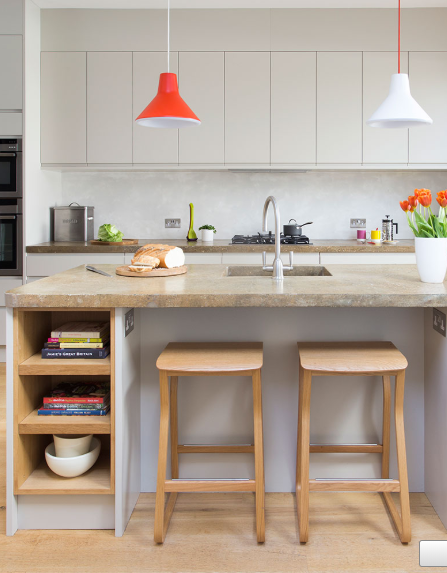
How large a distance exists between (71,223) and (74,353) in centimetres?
272

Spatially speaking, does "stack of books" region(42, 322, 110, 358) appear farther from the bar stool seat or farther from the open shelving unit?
the bar stool seat

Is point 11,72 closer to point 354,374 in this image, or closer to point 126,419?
point 126,419

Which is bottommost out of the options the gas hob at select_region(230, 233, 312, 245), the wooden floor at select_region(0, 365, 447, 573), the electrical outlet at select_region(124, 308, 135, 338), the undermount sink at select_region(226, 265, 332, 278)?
the wooden floor at select_region(0, 365, 447, 573)

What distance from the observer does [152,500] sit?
235cm

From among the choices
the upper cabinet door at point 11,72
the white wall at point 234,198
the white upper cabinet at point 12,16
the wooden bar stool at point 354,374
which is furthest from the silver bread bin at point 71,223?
the wooden bar stool at point 354,374

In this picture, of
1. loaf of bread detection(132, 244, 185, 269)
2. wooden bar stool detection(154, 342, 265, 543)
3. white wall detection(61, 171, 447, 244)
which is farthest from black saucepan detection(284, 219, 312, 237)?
wooden bar stool detection(154, 342, 265, 543)

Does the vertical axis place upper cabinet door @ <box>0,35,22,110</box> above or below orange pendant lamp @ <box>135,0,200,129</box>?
above

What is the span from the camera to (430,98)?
4.35 meters

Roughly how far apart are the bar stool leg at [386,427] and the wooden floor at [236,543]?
0.14m

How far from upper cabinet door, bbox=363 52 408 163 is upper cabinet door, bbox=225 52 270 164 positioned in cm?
75

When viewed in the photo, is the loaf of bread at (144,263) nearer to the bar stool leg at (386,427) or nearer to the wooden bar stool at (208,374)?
the wooden bar stool at (208,374)

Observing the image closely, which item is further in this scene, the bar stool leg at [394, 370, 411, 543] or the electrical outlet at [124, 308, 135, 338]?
the electrical outlet at [124, 308, 135, 338]

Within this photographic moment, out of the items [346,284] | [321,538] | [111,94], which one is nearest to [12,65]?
[111,94]

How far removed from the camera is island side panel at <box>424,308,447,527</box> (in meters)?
2.15
